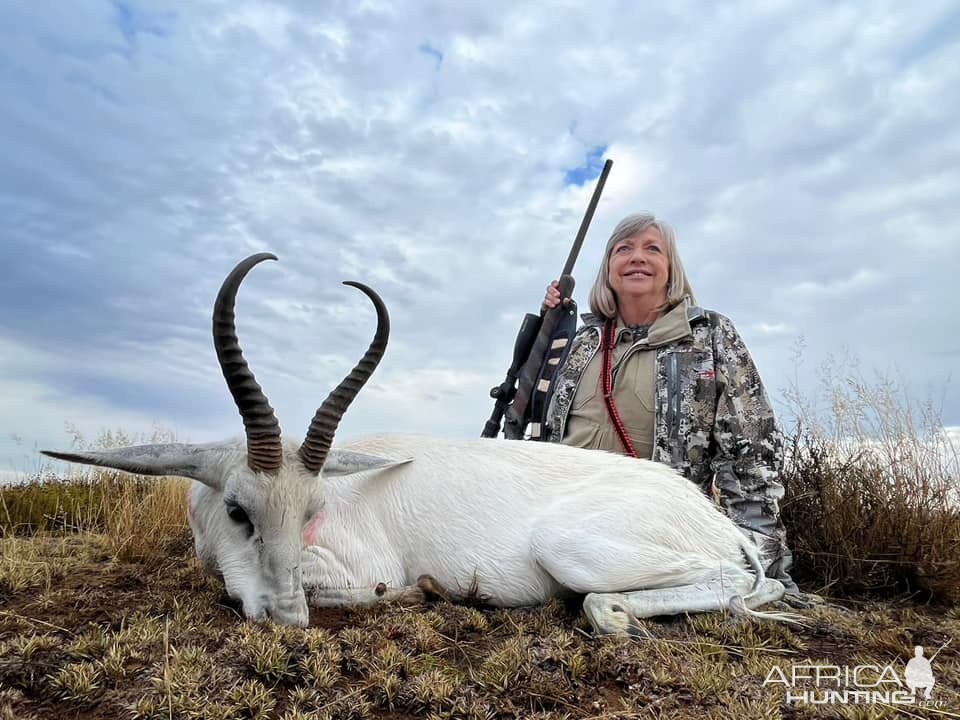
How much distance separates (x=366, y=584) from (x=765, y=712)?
2.26 metres

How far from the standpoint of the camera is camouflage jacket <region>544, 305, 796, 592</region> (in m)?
5.23

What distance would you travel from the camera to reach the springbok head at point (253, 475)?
3.42 m

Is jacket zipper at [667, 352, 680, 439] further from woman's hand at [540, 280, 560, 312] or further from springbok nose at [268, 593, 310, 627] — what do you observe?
springbok nose at [268, 593, 310, 627]

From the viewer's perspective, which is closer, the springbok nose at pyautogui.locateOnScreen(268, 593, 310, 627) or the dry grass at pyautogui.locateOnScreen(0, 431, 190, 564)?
the springbok nose at pyautogui.locateOnScreen(268, 593, 310, 627)

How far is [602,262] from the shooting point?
6.63 m

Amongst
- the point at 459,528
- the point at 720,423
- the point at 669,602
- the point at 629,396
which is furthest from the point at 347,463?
the point at 720,423

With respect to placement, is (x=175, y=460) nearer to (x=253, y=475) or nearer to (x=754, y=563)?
(x=253, y=475)

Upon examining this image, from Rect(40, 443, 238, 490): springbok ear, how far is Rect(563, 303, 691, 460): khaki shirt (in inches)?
128

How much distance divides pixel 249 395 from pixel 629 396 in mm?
3464

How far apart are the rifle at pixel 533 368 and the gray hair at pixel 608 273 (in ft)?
1.63

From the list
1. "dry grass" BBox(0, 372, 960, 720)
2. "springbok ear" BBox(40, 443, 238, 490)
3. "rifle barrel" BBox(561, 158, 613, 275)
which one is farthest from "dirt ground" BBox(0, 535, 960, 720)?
"rifle barrel" BBox(561, 158, 613, 275)

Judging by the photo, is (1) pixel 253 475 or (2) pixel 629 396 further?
(2) pixel 629 396

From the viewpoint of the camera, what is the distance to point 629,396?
19.4ft

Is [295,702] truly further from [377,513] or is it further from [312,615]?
[377,513]
